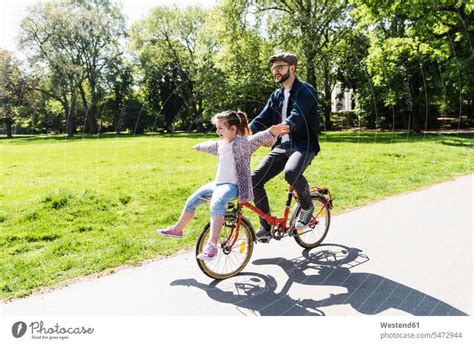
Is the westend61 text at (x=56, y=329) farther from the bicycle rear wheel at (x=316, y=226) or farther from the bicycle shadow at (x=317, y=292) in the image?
the bicycle rear wheel at (x=316, y=226)

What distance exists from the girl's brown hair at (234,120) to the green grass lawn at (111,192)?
0.96m

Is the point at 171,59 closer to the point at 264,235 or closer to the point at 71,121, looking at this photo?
the point at 71,121

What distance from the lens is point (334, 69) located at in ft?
16.9

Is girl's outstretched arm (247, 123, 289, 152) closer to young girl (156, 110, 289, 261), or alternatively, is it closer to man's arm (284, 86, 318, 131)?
young girl (156, 110, 289, 261)

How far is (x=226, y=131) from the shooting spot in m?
3.37

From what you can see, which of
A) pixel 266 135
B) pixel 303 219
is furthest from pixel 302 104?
pixel 303 219

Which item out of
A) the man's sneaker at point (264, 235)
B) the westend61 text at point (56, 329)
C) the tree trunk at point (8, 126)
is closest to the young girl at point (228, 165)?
the man's sneaker at point (264, 235)

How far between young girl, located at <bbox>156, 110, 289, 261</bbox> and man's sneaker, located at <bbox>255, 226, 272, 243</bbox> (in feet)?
2.12

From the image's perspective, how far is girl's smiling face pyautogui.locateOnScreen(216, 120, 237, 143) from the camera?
3.34 meters

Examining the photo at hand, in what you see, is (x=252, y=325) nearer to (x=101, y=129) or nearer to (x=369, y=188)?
(x=101, y=129)

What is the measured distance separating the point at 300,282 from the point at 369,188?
451 centimetres

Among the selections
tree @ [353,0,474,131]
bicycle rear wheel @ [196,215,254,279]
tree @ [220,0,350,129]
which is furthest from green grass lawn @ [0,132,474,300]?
tree @ [353,0,474,131]

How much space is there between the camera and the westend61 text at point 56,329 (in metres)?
2.89

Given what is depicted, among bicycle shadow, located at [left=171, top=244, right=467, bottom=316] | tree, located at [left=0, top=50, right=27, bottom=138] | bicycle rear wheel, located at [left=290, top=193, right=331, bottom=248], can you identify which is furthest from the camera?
bicycle rear wheel, located at [left=290, top=193, right=331, bottom=248]
